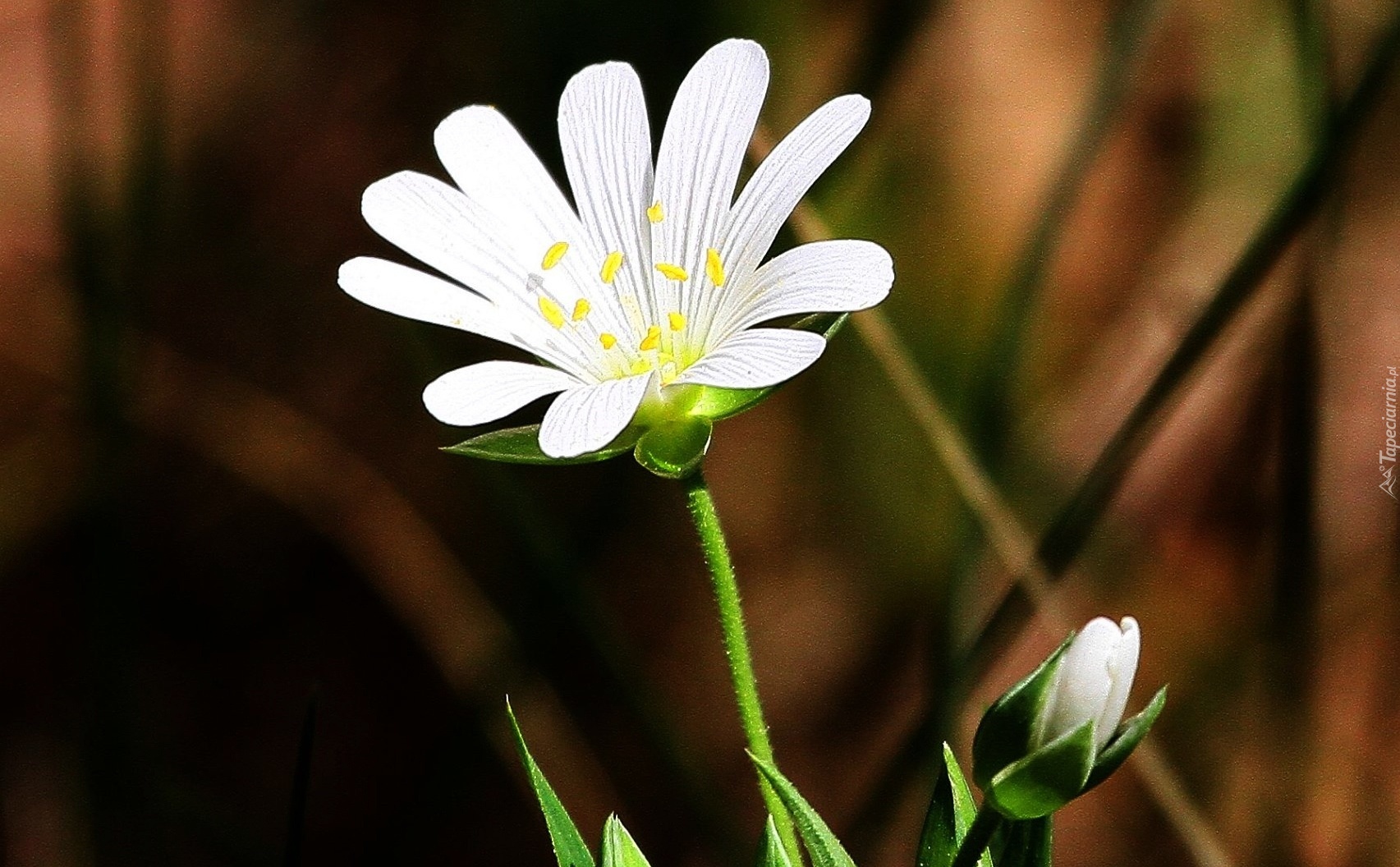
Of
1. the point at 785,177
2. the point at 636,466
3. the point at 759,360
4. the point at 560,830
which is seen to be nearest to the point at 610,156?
the point at 785,177

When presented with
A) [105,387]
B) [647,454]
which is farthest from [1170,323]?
[105,387]

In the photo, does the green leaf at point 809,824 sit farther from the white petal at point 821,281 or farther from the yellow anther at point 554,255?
the yellow anther at point 554,255

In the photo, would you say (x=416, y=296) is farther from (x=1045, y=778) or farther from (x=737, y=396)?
(x=1045, y=778)

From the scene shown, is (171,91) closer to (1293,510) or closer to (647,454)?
(647,454)

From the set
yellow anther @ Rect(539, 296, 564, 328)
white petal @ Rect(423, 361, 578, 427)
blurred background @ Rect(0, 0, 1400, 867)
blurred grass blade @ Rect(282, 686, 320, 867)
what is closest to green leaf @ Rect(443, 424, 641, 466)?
white petal @ Rect(423, 361, 578, 427)

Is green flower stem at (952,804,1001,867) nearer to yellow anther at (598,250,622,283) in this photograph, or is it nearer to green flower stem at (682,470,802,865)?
green flower stem at (682,470,802,865)

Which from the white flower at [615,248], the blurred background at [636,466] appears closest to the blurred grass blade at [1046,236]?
the blurred background at [636,466]
